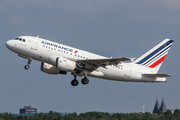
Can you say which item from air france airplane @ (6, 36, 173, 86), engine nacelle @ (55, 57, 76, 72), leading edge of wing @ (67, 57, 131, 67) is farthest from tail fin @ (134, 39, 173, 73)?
engine nacelle @ (55, 57, 76, 72)

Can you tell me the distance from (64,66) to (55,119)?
110120 mm

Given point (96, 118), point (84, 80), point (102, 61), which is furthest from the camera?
point (96, 118)

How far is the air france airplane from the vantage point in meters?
51.8

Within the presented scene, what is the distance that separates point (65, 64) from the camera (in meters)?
51.4

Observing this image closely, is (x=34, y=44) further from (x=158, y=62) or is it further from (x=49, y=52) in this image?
(x=158, y=62)

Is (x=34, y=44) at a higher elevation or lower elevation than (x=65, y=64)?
higher

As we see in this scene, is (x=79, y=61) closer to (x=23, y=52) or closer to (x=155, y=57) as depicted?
(x=23, y=52)

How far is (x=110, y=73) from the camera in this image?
55.5 metres

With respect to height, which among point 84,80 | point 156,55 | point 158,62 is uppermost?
point 156,55

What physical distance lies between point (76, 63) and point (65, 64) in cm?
209

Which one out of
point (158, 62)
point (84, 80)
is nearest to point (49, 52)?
point (84, 80)

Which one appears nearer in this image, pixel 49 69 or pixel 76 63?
pixel 76 63

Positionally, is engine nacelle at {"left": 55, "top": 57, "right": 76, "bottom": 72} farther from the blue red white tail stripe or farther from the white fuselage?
the blue red white tail stripe

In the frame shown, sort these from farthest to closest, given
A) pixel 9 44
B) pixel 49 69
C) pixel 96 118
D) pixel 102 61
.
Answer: pixel 96 118 → pixel 49 69 → pixel 9 44 → pixel 102 61
